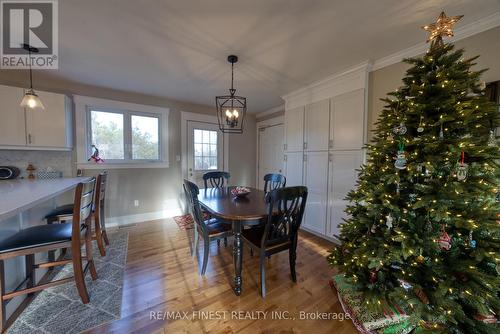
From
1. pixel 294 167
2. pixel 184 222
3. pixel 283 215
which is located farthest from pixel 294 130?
pixel 184 222

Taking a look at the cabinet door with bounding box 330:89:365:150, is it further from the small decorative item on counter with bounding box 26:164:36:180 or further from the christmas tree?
the small decorative item on counter with bounding box 26:164:36:180

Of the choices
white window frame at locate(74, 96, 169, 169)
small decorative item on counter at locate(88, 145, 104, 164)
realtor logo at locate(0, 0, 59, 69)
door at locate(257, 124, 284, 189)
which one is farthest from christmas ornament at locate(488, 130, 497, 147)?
small decorative item on counter at locate(88, 145, 104, 164)

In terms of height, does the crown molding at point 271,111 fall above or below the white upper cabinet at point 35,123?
above

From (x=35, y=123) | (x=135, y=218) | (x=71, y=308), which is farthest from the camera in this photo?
(x=135, y=218)

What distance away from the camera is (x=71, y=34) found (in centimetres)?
178

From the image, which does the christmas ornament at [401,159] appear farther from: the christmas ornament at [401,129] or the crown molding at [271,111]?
the crown molding at [271,111]

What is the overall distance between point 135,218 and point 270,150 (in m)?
3.04

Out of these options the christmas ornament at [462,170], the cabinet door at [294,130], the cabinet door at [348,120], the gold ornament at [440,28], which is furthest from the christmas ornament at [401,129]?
the cabinet door at [294,130]

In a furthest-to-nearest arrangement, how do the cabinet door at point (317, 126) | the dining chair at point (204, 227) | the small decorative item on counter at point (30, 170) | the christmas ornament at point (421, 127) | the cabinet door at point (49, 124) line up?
the cabinet door at point (317, 126) < the small decorative item on counter at point (30, 170) < the cabinet door at point (49, 124) < the dining chair at point (204, 227) < the christmas ornament at point (421, 127)

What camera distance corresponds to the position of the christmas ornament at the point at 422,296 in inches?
45.0

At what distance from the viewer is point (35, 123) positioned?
2.56 m

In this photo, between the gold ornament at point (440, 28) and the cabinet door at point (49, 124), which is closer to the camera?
the gold ornament at point (440, 28)

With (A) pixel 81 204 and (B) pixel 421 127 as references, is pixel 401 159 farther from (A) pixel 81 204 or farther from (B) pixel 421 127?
(A) pixel 81 204

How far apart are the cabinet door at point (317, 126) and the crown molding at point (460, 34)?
2.57 ft
